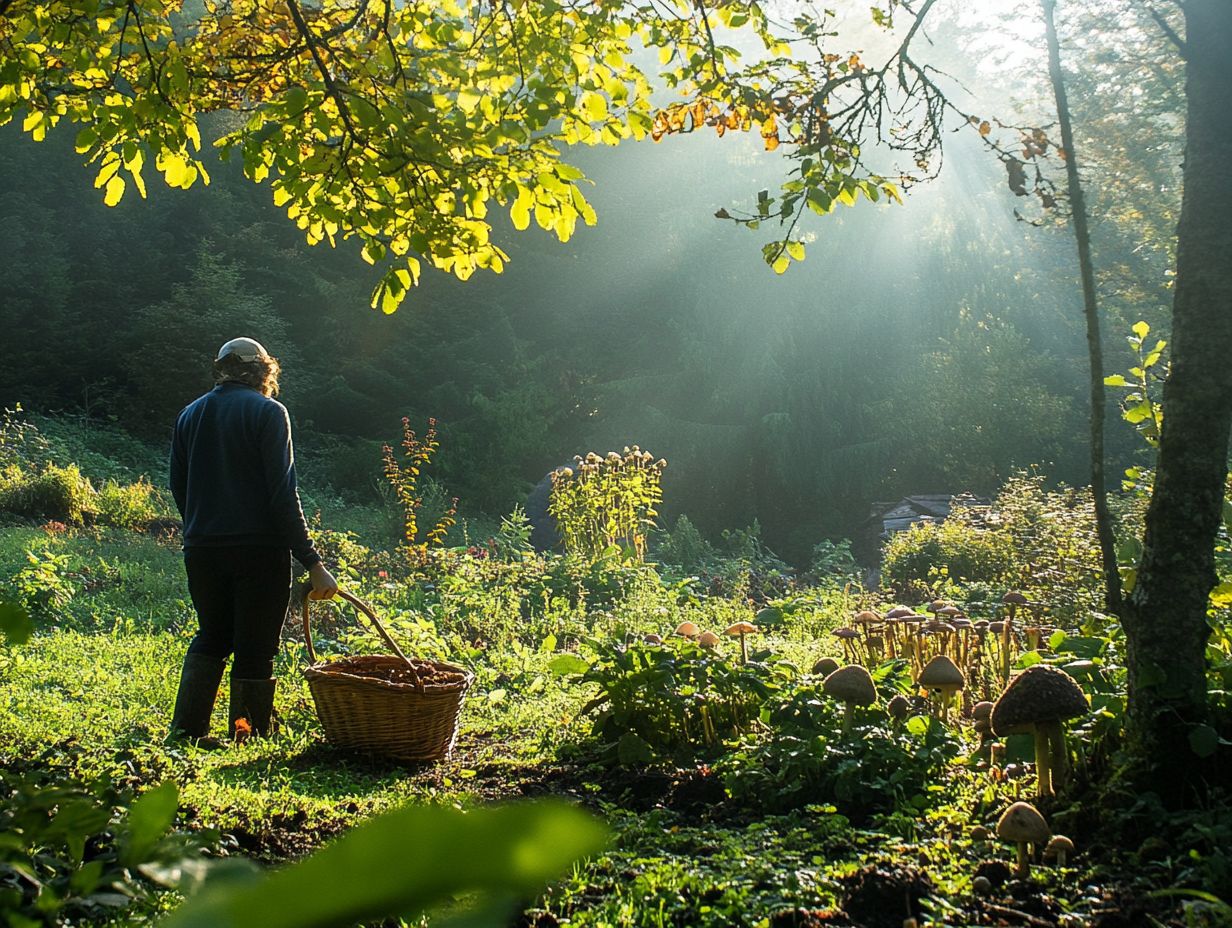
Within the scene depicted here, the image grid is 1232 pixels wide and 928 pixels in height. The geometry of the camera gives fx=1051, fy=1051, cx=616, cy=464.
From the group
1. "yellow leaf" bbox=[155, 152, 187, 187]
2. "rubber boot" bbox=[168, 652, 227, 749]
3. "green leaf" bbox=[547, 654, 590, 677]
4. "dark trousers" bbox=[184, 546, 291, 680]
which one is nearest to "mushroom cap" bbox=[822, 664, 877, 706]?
"green leaf" bbox=[547, 654, 590, 677]

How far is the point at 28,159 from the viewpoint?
62.0ft

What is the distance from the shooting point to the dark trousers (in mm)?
4531

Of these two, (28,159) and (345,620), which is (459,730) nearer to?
(345,620)

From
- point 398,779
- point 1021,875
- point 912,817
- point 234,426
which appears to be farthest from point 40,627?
point 1021,875

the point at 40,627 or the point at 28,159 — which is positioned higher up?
the point at 28,159

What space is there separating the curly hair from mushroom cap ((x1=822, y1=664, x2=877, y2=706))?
276cm

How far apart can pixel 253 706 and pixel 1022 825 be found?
11.1 feet

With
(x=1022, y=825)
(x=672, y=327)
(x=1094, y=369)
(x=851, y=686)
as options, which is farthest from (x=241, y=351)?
(x=672, y=327)

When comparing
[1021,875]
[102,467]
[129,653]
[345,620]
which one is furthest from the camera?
[102,467]

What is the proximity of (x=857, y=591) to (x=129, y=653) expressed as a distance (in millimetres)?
6479

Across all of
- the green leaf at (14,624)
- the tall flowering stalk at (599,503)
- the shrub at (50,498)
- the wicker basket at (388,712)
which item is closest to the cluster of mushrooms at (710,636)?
the wicker basket at (388,712)

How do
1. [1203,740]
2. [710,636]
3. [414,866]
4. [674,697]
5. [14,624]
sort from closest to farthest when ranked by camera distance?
[414,866], [14,624], [1203,740], [674,697], [710,636]

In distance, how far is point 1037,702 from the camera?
2.72m

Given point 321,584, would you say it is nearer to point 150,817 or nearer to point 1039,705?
point 1039,705
